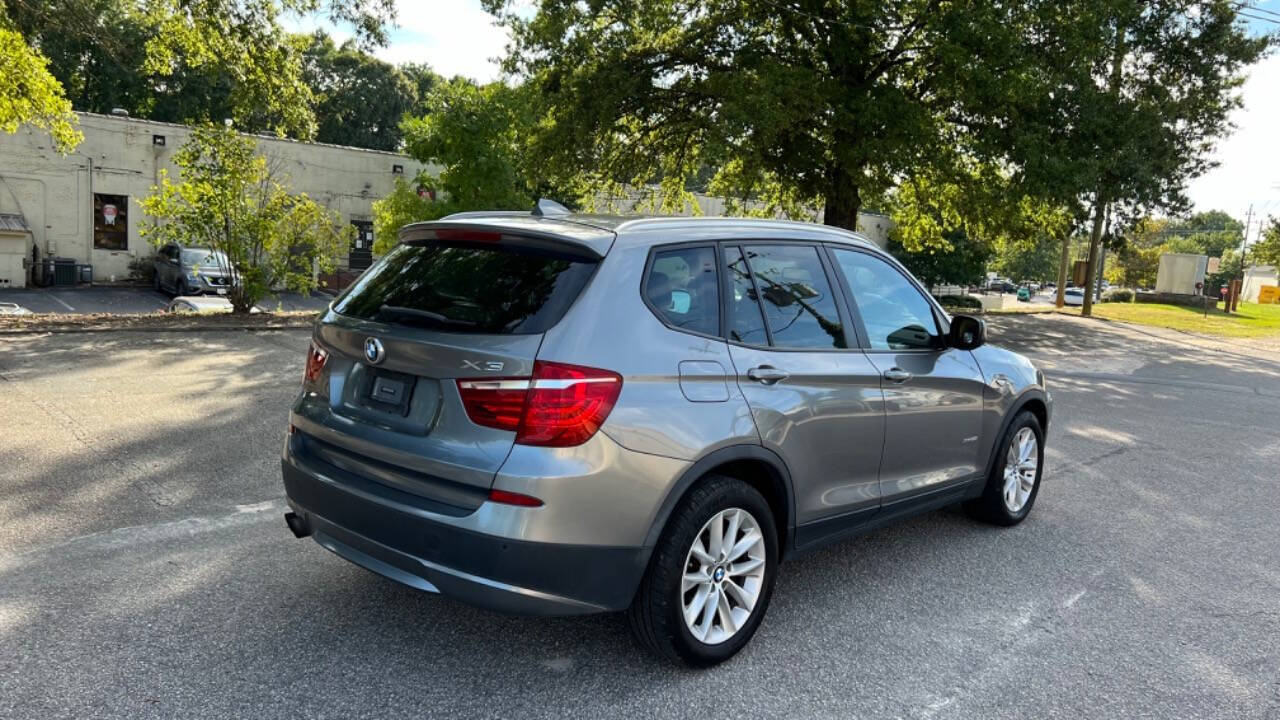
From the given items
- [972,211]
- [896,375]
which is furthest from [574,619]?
[972,211]

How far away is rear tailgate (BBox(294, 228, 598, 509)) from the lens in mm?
2895

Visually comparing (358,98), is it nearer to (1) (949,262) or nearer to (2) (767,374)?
(1) (949,262)

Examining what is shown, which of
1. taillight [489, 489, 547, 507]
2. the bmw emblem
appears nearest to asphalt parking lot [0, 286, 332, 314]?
the bmw emblem

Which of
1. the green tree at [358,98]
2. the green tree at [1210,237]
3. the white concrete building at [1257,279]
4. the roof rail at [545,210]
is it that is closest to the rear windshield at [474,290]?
the roof rail at [545,210]

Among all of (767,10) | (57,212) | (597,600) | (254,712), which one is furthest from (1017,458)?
(57,212)

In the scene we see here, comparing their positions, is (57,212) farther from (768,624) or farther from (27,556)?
(768,624)

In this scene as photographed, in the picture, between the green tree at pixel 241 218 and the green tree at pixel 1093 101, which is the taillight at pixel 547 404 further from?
the green tree at pixel 1093 101

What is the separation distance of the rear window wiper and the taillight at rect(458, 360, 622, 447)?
0.25m

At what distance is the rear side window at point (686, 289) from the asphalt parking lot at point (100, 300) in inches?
808

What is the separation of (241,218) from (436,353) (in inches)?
469

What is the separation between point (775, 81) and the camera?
1694 cm

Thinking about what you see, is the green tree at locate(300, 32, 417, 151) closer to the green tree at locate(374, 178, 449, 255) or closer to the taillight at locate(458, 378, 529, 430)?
the green tree at locate(374, 178, 449, 255)

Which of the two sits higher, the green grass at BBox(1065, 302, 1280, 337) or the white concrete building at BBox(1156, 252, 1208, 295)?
the white concrete building at BBox(1156, 252, 1208, 295)

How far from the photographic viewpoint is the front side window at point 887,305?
164 inches
